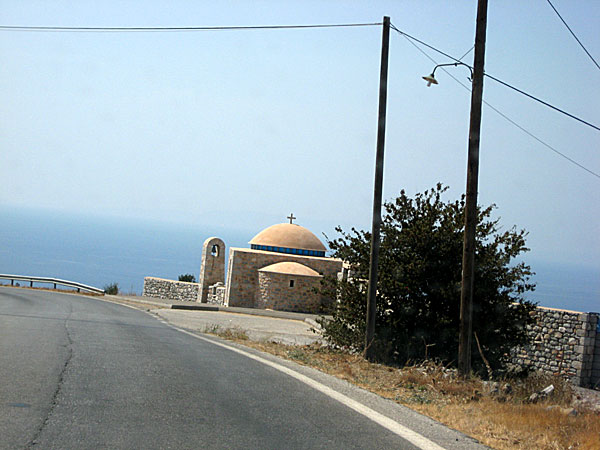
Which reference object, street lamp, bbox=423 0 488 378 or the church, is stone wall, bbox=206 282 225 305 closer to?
the church

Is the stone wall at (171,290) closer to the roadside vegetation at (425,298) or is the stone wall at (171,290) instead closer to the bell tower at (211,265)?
the bell tower at (211,265)

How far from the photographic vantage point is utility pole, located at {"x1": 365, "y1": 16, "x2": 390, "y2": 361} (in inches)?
590

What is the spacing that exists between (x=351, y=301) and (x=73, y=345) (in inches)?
306

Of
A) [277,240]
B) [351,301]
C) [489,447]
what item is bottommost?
[489,447]

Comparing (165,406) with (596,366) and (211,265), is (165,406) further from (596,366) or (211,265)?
(211,265)

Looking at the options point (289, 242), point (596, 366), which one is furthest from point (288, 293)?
point (596, 366)

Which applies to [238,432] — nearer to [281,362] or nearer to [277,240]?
[281,362]

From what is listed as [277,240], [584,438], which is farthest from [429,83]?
[277,240]

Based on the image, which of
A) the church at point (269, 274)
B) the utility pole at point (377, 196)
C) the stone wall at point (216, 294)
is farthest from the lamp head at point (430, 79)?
the stone wall at point (216, 294)

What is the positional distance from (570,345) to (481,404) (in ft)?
53.9

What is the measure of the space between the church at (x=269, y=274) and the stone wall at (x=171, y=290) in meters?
1.91

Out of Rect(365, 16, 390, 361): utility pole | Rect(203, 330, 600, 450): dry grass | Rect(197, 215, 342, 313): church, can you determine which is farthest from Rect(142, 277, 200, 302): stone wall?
Rect(203, 330, 600, 450): dry grass

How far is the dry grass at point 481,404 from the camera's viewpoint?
7.22 m

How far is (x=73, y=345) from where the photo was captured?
37.2ft
